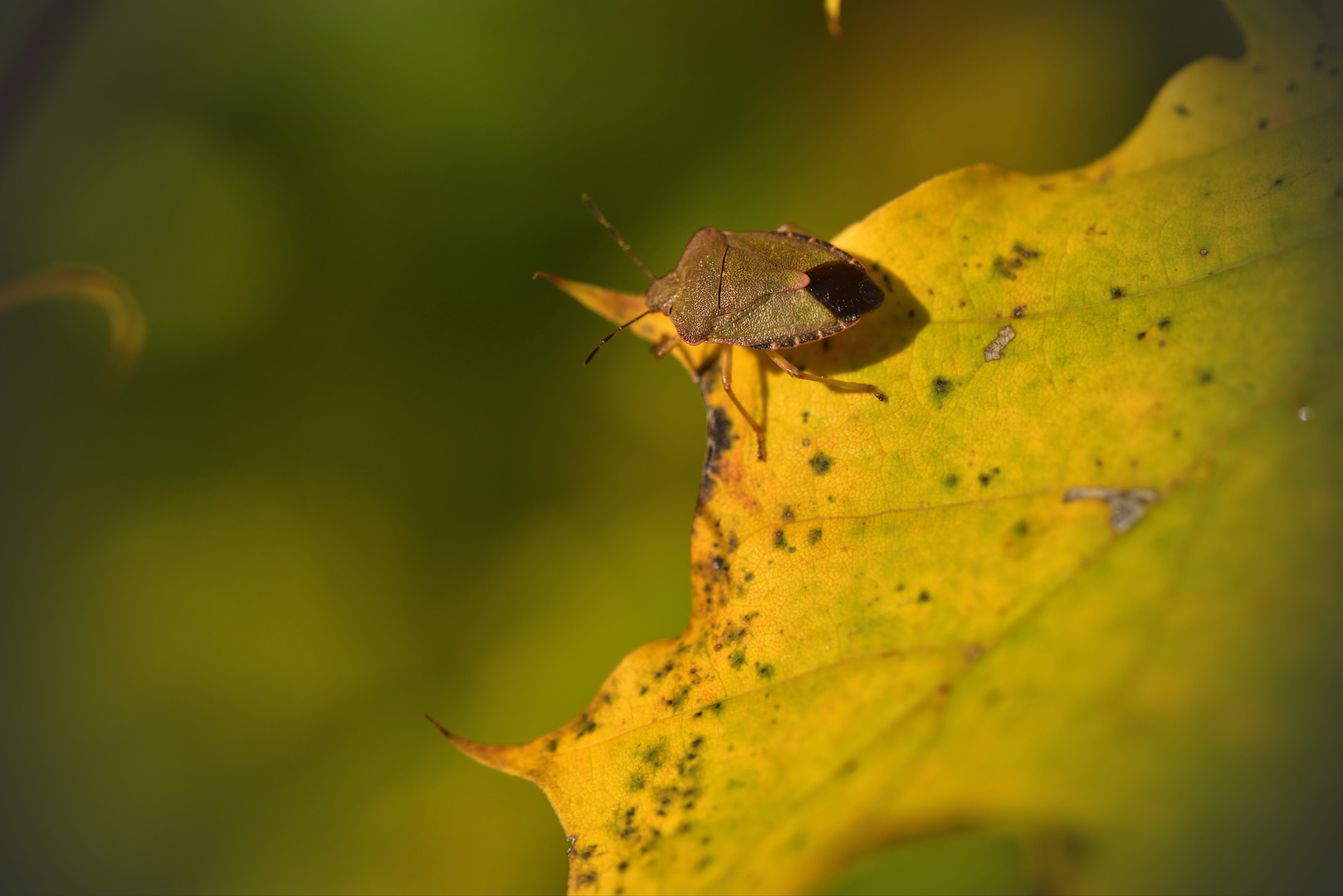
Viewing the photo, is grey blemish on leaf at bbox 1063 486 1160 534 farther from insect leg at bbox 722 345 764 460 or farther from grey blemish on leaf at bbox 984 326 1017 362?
insect leg at bbox 722 345 764 460

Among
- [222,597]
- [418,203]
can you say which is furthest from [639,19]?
[222,597]

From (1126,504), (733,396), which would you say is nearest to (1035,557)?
(1126,504)

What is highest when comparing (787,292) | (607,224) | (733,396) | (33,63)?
(33,63)

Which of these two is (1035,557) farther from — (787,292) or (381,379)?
(381,379)

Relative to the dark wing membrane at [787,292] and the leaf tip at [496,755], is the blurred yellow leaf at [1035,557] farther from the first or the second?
the dark wing membrane at [787,292]

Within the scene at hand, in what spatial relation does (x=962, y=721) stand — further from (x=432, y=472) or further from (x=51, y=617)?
(x=51, y=617)

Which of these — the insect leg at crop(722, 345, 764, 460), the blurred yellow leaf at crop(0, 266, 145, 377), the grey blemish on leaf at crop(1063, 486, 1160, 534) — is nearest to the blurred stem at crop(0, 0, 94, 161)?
the blurred yellow leaf at crop(0, 266, 145, 377)
